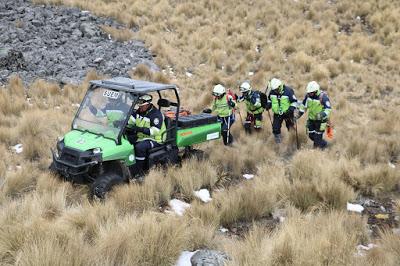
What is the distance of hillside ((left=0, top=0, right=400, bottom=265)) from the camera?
4746mm

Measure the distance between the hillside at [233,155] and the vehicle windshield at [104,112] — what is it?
3.31 feet

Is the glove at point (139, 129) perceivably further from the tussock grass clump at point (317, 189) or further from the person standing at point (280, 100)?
the person standing at point (280, 100)

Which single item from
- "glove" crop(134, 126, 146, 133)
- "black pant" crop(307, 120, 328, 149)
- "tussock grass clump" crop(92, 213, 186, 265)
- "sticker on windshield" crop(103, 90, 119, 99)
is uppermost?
"sticker on windshield" crop(103, 90, 119, 99)

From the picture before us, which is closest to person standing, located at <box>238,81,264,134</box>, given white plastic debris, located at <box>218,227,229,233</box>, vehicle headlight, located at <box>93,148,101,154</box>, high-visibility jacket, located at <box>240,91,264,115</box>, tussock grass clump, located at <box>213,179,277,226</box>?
high-visibility jacket, located at <box>240,91,264,115</box>

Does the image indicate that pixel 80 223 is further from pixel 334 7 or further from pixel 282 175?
pixel 334 7

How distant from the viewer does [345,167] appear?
27.3 ft

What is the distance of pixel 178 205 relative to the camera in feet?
23.3

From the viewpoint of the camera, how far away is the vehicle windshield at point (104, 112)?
746 centimetres

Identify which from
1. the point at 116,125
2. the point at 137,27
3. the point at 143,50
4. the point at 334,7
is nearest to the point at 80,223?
the point at 116,125

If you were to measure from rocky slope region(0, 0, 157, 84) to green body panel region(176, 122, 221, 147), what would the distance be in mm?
7303

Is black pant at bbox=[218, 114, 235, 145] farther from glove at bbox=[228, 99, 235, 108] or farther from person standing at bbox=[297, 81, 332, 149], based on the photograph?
person standing at bbox=[297, 81, 332, 149]

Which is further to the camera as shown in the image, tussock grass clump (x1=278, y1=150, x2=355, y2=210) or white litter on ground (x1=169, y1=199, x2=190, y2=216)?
tussock grass clump (x1=278, y1=150, x2=355, y2=210)

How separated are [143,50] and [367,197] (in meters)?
12.4

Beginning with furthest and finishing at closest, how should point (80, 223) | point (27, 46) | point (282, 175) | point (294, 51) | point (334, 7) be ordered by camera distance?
1. point (334, 7)
2. point (294, 51)
3. point (27, 46)
4. point (282, 175)
5. point (80, 223)
